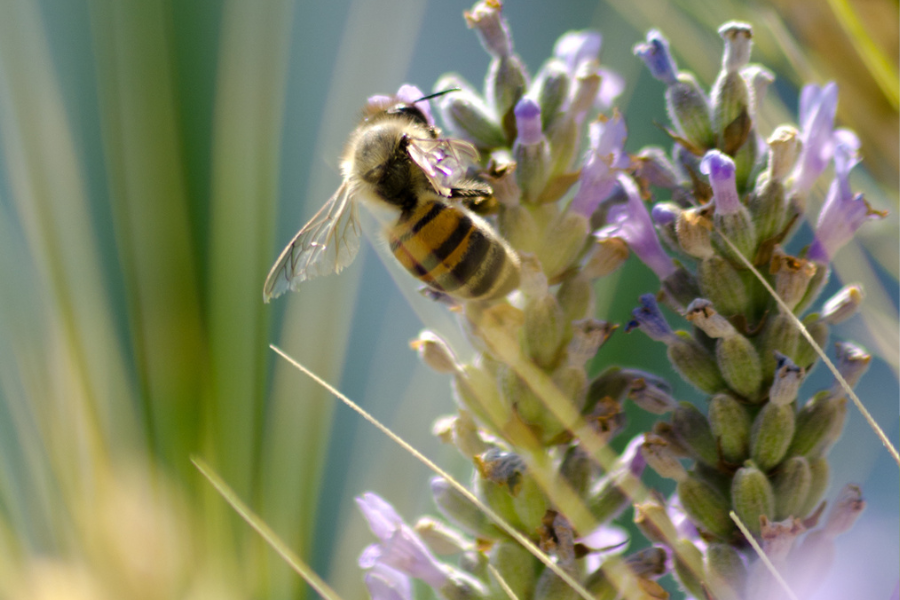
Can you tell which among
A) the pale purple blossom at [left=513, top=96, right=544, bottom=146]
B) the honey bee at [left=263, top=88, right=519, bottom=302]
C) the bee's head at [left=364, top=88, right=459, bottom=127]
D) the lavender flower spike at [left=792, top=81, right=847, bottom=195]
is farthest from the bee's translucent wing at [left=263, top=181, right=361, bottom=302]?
the lavender flower spike at [left=792, top=81, right=847, bottom=195]

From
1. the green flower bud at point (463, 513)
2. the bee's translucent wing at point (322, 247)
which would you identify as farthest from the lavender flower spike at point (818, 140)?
the bee's translucent wing at point (322, 247)

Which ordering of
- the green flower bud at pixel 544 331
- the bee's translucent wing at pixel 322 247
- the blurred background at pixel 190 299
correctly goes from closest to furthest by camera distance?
the blurred background at pixel 190 299, the green flower bud at pixel 544 331, the bee's translucent wing at pixel 322 247

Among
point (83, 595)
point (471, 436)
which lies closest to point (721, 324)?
point (471, 436)

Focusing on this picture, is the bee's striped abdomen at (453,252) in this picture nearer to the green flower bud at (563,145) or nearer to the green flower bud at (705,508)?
the green flower bud at (563,145)

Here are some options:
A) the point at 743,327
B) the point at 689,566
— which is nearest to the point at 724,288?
the point at 743,327

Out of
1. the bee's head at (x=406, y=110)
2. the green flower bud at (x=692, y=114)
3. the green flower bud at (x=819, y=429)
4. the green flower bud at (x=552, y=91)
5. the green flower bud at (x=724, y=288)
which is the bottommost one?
the green flower bud at (x=819, y=429)

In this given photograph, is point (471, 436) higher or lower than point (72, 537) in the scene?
lower

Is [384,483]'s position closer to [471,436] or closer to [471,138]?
[471,436]

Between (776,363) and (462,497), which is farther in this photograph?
(462,497)
